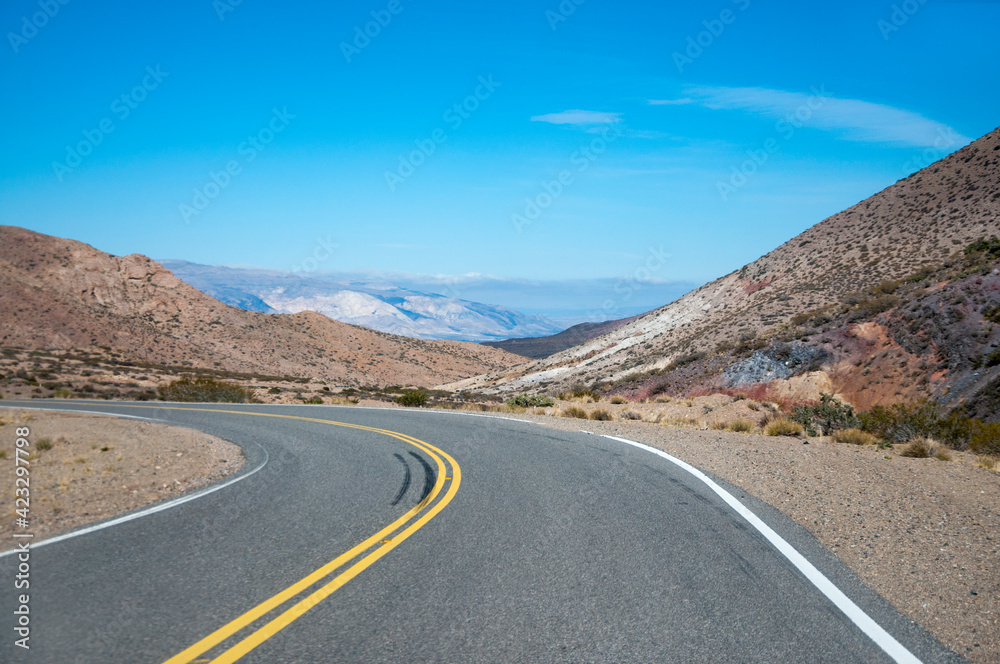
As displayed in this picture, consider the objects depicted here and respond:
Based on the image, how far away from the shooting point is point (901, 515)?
22.9 feet

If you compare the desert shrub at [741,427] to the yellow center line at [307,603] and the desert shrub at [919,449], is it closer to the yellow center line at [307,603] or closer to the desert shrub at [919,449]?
the desert shrub at [919,449]

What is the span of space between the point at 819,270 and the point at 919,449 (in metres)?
52.5

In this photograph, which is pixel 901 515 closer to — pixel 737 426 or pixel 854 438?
pixel 854 438

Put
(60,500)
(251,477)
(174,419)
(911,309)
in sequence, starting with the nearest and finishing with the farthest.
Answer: (60,500)
(251,477)
(174,419)
(911,309)

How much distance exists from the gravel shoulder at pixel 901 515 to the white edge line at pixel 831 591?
0.39 meters

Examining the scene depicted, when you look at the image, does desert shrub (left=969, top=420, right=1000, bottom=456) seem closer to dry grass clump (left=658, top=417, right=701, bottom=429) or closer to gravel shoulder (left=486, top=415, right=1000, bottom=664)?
gravel shoulder (left=486, top=415, right=1000, bottom=664)

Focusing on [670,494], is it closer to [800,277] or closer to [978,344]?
[978,344]

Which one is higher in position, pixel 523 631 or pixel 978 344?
pixel 978 344

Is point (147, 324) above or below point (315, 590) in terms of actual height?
above

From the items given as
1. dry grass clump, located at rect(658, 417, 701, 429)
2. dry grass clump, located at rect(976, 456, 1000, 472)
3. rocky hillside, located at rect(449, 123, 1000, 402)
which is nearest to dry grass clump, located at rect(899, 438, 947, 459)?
dry grass clump, located at rect(976, 456, 1000, 472)

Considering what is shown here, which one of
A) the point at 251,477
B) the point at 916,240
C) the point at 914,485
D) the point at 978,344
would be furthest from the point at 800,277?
the point at 251,477

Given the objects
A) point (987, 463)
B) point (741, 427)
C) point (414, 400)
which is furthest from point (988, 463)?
point (414, 400)

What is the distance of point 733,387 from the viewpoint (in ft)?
112

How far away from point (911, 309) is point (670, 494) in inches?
1066
